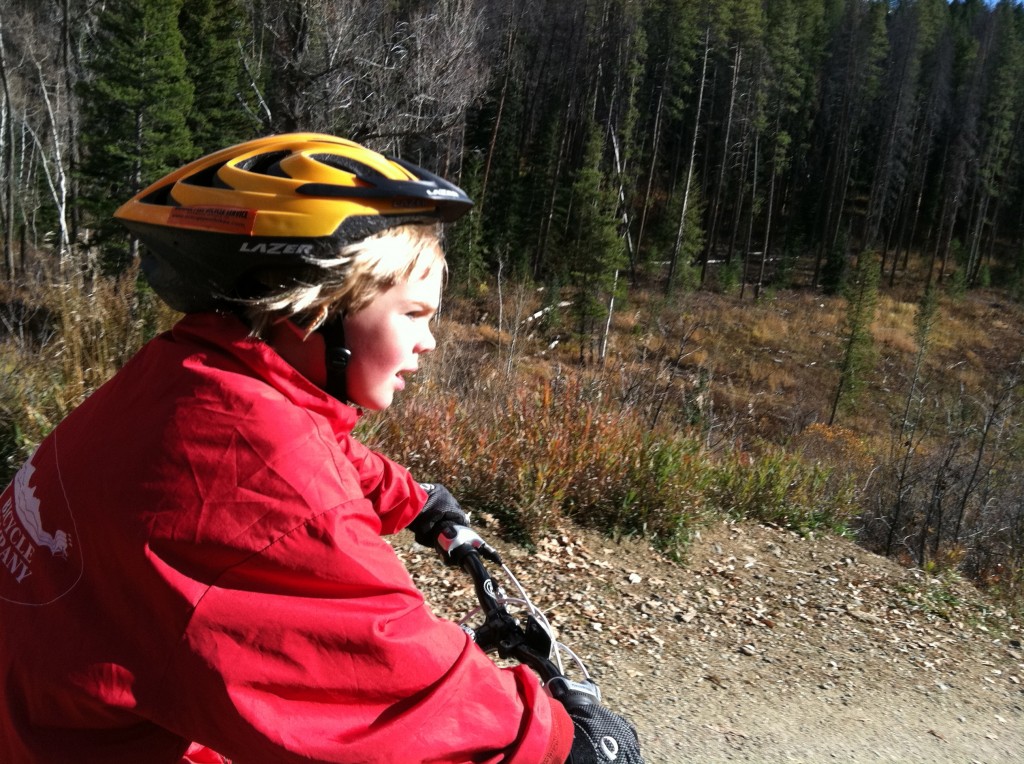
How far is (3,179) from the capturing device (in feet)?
125

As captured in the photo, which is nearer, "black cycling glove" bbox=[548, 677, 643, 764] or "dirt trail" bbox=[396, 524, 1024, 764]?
"black cycling glove" bbox=[548, 677, 643, 764]

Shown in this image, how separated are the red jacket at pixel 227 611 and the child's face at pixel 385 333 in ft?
0.49

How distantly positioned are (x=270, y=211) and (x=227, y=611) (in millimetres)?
698

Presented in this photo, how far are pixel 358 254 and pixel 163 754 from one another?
0.85 meters

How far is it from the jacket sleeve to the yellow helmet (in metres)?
0.50

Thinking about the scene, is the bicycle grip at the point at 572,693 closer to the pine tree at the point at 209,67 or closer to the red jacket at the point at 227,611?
the red jacket at the point at 227,611

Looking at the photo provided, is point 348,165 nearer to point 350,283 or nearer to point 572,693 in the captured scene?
point 350,283

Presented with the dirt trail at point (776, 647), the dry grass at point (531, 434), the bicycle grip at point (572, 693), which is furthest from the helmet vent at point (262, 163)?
the dry grass at point (531, 434)

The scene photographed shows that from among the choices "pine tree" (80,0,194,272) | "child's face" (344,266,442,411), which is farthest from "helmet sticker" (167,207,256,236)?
"pine tree" (80,0,194,272)

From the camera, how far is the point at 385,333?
1604 mm

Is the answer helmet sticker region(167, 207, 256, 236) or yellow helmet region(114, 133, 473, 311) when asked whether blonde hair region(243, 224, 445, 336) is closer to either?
yellow helmet region(114, 133, 473, 311)

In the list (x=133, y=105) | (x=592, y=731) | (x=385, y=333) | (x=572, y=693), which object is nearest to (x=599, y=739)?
(x=592, y=731)

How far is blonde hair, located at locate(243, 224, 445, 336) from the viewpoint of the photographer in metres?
1.51

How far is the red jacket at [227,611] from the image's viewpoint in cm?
122
